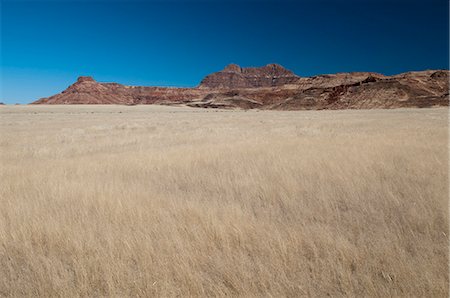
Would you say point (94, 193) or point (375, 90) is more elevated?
point (375, 90)

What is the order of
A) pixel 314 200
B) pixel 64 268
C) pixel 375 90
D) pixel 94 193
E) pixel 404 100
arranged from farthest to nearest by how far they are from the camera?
pixel 375 90, pixel 404 100, pixel 94 193, pixel 314 200, pixel 64 268

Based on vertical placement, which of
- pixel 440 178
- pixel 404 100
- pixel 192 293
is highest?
pixel 404 100

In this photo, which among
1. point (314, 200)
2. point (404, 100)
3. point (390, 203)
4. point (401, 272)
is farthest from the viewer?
point (404, 100)

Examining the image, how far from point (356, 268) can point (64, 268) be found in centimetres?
306

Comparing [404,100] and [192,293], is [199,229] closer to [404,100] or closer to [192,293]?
[192,293]

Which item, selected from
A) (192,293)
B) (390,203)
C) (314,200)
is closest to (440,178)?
(390,203)

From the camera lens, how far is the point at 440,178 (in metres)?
6.07

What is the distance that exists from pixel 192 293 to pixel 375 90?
Result: 4703 inches

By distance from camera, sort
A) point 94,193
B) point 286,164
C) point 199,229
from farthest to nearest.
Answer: point 286,164, point 94,193, point 199,229

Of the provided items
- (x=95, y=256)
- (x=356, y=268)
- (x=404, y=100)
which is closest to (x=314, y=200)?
(x=356, y=268)

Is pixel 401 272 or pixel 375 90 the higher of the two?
pixel 375 90

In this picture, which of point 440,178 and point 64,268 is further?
point 440,178

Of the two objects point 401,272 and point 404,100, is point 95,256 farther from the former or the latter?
point 404,100

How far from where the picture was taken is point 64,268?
3.11 metres
